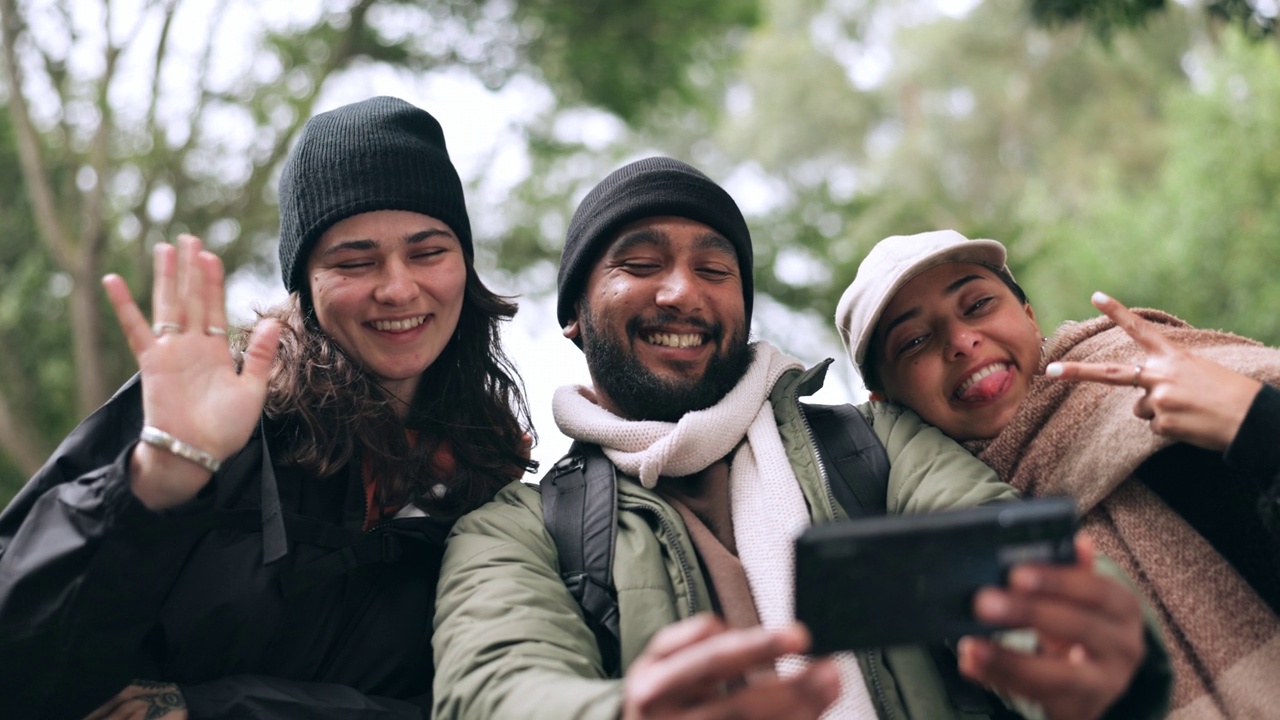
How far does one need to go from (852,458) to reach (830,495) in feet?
0.48

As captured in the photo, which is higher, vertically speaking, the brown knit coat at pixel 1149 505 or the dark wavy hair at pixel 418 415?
the dark wavy hair at pixel 418 415

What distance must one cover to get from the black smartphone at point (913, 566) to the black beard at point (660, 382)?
1.39m

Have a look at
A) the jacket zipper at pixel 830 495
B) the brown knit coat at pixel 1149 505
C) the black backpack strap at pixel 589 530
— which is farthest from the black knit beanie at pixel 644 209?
the brown knit coat at pixel 1149 505

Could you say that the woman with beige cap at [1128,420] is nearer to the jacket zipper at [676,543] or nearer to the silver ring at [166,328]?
the jacket zipper at [676,543]

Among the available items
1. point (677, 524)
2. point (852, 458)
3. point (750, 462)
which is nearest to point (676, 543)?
point (677, 524)

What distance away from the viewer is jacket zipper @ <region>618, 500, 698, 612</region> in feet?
7.61

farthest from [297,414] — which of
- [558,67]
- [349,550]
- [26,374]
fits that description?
[26,374]

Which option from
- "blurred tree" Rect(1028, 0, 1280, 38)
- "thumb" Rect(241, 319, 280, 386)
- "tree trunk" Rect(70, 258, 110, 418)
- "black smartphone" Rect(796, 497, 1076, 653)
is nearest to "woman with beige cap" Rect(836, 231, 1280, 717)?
"black smartphone" Rect(796, 497, 1076, 653)

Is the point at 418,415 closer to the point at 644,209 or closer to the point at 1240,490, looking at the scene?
the point at 644,209

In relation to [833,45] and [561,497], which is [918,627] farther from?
[833,45]

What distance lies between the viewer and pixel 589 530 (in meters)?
2.47

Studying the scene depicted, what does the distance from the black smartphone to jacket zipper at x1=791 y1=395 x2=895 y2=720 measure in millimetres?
779

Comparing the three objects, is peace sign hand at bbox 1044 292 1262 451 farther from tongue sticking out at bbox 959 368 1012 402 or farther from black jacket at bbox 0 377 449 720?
black jacket at bbox 0 377 449 720

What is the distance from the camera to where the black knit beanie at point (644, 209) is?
9.68 ft
